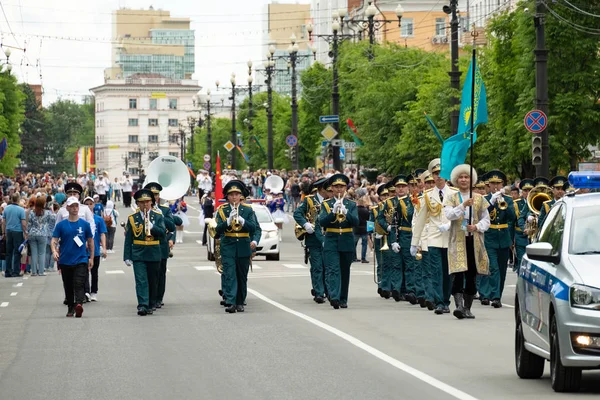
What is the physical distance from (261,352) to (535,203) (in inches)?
348

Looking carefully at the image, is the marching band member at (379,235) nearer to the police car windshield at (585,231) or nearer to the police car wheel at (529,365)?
the police car wheel at (529,365)

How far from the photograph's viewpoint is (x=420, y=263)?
2303cm

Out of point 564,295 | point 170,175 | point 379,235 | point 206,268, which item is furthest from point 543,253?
point 206,268

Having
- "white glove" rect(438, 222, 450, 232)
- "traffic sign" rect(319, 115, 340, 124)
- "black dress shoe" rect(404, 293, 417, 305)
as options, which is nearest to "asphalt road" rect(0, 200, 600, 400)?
"black dress shoe" rect(404, 293, 417, 305)

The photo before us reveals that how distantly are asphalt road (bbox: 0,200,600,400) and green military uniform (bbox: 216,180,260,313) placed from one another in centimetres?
43

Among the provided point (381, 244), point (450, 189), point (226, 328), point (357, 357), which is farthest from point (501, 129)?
point (357, 357)

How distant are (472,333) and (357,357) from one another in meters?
3.10

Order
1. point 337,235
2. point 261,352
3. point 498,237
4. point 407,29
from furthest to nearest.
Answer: point 407,29 < point 498,237 < point 337,235 < point 261,352

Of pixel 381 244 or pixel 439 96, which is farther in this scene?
pixel 439 96

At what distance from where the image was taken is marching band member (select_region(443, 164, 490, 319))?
19.5 m

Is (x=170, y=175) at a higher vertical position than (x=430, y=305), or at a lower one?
higher

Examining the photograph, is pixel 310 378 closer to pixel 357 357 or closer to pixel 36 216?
pixel 357 357

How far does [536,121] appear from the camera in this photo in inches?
1211

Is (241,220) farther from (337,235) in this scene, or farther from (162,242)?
(337,235)
